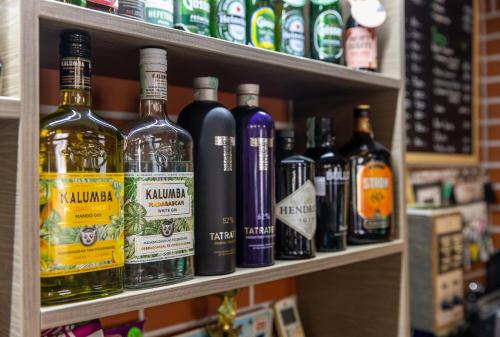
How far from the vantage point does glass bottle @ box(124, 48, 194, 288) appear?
0.85 m

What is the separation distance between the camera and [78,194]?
2.50ft

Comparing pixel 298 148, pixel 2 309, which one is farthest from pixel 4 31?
pixel 298 148

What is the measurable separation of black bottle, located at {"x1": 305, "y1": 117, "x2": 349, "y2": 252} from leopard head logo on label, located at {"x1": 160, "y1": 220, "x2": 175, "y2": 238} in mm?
461

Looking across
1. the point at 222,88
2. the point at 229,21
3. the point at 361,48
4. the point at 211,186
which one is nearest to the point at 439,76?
the point at 361,48

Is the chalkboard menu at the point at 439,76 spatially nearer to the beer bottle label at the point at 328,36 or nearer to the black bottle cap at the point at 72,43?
the beer bottle label at the point at 328,36

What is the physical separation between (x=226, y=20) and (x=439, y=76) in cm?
176

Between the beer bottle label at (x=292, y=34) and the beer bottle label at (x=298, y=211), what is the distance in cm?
31

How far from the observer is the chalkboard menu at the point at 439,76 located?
2.35 m

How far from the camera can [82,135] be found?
0.79 metres

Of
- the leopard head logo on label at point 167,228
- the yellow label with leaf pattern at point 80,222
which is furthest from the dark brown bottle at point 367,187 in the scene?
the yellow label with leaf pattern at point 80,222

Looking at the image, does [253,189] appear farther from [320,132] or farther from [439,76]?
[439,76]

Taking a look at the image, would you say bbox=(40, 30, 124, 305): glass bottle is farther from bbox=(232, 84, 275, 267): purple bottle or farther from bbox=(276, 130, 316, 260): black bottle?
bbox=(276, 130, 316, 260): black bottle

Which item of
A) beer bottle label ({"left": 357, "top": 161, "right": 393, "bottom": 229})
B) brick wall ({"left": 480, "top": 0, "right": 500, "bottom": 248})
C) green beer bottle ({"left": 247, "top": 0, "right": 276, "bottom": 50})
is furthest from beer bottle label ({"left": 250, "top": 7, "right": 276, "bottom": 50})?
A: brick wall ({"left": 480, "top": 0, "right": 500, "bottom": 248})

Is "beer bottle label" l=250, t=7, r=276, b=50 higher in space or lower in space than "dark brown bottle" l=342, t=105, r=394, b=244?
higher
